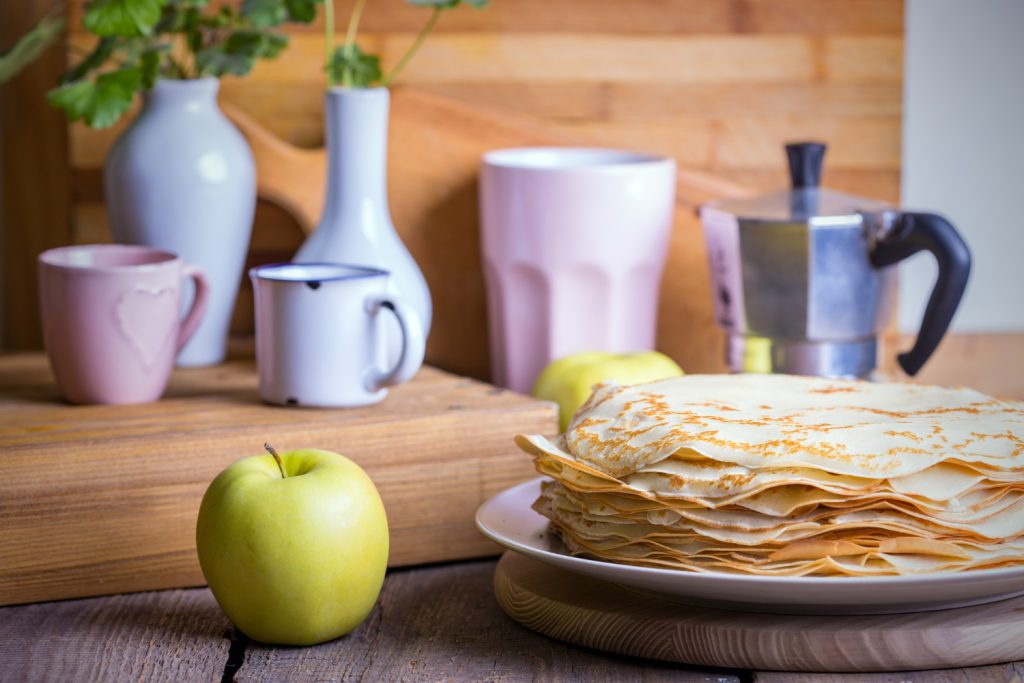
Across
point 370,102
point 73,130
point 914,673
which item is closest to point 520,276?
point 370,102

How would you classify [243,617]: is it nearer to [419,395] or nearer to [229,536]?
[229,536]

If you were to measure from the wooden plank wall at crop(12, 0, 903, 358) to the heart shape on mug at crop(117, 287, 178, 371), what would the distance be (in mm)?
377

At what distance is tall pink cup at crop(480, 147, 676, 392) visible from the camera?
113 centimetres

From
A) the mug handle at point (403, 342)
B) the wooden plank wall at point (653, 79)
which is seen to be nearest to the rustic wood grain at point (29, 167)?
the wooden plank wall at point (653, 79)

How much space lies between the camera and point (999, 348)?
1462 mm

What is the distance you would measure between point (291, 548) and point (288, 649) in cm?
7

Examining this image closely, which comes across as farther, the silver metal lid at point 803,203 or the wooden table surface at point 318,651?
the silver metal lid at point 803,203

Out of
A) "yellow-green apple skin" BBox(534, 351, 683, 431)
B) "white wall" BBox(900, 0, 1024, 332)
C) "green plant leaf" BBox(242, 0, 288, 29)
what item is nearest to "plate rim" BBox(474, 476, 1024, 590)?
"yellow-green apple skin" BBox(534, 351, 683, 431)

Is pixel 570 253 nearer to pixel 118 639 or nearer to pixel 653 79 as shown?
pixel 653 79

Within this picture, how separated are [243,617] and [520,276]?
56 centimetres

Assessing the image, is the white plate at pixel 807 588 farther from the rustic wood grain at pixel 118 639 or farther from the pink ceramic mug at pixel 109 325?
the pink ceramic mug at pixel 109 325

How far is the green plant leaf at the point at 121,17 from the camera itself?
0.96 meters

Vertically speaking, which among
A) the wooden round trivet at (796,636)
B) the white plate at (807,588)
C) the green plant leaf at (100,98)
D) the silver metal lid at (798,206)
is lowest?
the wooden round trivet at (796,636)

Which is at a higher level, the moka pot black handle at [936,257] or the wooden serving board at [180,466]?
the moka pot black handle at [936,257]
